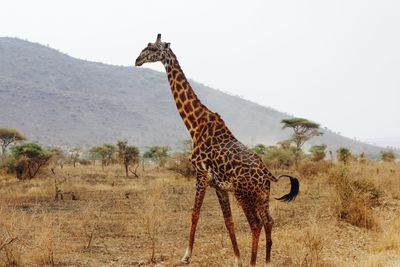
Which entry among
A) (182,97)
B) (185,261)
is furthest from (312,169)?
(185,261)

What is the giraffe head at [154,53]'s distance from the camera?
731cm

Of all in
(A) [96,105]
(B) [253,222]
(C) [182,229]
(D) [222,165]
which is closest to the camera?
(B) [253,222]

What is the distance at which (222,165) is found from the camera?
6543mm

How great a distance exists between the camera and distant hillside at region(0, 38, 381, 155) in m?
67.5

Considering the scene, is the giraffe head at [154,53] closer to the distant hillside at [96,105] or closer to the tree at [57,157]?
the tree at [57,157]

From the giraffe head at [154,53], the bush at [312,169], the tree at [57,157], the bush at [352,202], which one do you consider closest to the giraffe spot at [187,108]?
the giraffe head at [154,53]

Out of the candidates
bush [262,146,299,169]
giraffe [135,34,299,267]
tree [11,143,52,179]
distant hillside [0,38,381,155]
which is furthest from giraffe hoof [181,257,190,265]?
distant hillside [0,38,381,155]

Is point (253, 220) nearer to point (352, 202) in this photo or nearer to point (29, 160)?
point (352, 202)

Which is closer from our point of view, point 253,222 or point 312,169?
point 253,222

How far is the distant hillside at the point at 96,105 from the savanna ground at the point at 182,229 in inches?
1961

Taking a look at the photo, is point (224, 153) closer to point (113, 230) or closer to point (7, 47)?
point (113, 230)

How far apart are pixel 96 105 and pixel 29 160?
5937cm

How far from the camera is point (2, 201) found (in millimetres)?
13422

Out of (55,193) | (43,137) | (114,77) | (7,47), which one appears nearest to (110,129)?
(43,137)
